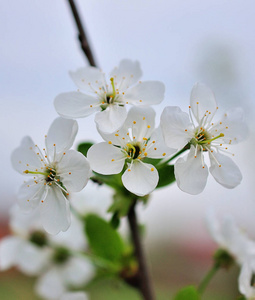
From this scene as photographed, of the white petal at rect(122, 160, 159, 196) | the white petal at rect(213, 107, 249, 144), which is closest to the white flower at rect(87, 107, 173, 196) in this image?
the white petal at rect(122, 160, 159, 196)

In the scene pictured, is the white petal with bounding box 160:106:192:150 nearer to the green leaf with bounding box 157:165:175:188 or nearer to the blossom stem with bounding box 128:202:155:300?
the green leaf with bounding box 157:165:175:188

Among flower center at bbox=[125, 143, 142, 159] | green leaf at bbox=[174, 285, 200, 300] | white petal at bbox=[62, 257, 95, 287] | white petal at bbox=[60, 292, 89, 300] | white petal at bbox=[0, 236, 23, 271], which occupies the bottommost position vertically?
white petal at bbox=[62, 257, 95, 287]

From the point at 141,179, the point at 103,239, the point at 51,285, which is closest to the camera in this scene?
the point at 141,179

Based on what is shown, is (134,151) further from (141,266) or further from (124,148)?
(141,266)

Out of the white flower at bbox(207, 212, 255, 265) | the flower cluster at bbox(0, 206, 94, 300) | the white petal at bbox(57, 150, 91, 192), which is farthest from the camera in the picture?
the flower cluster at bbox(0, 206, 94, 300)

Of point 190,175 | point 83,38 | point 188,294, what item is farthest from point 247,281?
point 83,38

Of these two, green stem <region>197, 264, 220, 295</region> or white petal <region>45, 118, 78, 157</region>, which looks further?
green stem <region>197, 264, 220, 295</region>

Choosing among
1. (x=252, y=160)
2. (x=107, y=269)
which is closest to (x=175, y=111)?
(x=107, y=269)
